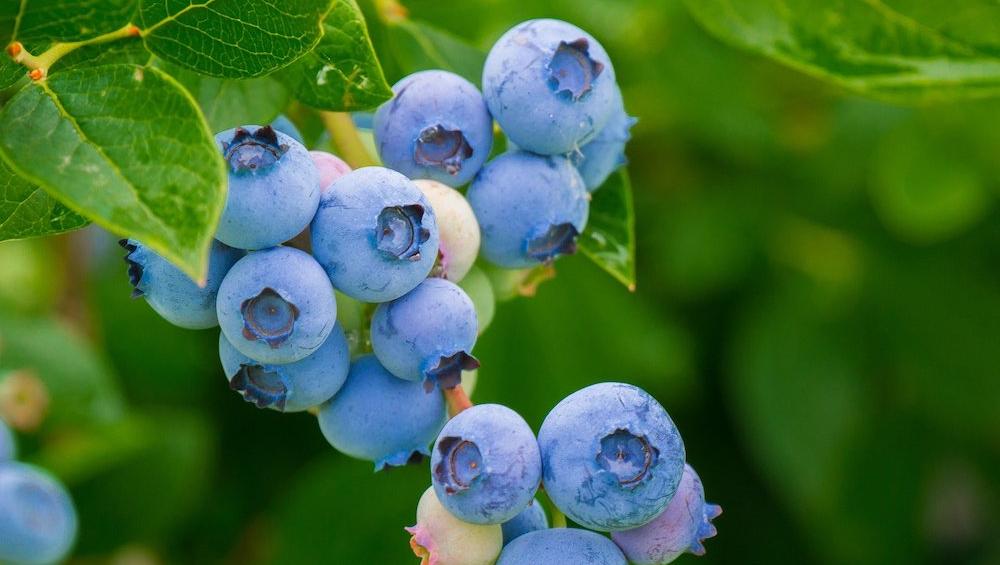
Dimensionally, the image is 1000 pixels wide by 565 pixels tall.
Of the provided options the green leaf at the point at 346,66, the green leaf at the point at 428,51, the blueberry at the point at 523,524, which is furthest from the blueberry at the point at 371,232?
the green leaf at the point at 428,51

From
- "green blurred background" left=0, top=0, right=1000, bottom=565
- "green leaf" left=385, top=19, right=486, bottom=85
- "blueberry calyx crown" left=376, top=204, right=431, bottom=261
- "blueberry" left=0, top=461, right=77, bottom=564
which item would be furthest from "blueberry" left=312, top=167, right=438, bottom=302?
"green blurred background" left=0, top=0, right=1000, bottom=565

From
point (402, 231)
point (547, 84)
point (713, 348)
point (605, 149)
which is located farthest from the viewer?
point (713, 348)

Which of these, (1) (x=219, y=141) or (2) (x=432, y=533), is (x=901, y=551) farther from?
(1) (x=219, y=141)

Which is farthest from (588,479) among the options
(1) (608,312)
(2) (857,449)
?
(2) (857,449)

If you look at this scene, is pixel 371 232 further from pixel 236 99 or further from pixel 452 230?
pixel 236 99

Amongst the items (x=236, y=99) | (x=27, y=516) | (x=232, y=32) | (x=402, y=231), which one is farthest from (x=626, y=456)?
(x=27, y=516)

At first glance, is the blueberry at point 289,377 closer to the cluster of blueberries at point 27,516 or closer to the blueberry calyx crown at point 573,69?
the blueberry calyx crown at point 573,69
